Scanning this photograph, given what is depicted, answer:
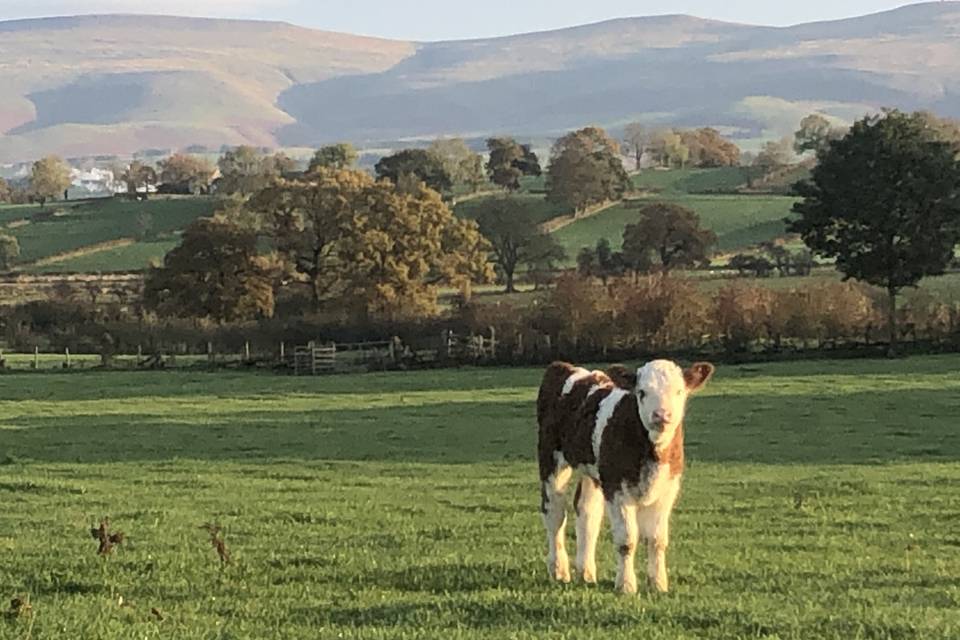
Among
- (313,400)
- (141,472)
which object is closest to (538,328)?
(313,400)

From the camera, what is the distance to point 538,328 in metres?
61.9

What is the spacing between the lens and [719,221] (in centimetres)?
10525

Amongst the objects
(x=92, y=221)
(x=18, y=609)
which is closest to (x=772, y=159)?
(x=92, y=221)

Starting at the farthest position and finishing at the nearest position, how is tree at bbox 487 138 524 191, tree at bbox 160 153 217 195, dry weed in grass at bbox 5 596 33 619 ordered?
tree at bbox 160 153 217 195, tree at bbox 487 138 524 191, dry weed in grass at bbox 5 596 33 619

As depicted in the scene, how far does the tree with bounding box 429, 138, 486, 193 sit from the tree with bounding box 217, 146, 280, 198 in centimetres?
1514

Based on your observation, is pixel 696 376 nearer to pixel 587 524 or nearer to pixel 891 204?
pixel 587 524

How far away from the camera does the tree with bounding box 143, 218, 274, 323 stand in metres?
68.9

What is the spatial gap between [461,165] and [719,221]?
3016 cm

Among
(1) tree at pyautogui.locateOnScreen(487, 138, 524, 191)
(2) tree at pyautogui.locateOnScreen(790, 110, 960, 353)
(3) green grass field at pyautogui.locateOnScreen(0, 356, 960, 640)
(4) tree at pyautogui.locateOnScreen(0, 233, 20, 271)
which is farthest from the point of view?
(1) tree at pyautogui.locateOnScreen(487, 138, 524, 191)

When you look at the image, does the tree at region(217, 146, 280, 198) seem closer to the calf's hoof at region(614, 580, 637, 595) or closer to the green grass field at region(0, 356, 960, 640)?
the green grass field at region(0, 356, 960, 640)

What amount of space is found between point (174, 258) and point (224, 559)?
59050 mm

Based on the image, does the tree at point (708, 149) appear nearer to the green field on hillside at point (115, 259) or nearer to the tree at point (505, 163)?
the tree at point (505, 163)

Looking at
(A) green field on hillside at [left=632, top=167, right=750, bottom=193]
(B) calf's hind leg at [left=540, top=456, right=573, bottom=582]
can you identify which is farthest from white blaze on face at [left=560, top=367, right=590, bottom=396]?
(A) green field on hillside at [left=632, top=167, right=750, bottom=193]

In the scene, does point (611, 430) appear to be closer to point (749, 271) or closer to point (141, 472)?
point (141, 472)
